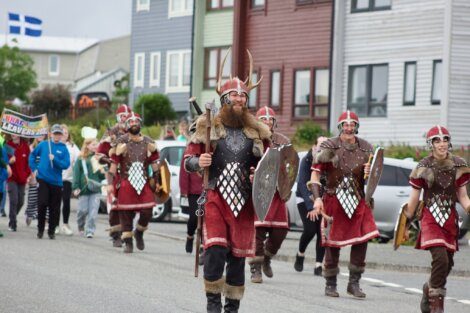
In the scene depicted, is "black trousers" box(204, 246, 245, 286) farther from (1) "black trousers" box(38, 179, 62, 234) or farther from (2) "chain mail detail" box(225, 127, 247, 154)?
(1) "black trousers" box(38, 179, 62, 234)

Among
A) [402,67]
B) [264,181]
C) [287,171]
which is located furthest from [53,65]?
[264,181]

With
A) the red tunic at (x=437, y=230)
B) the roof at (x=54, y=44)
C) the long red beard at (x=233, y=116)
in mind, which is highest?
the roof at (x=54, y=44)

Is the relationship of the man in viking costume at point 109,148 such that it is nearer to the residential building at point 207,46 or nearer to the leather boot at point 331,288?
the leather boot at point 331,288

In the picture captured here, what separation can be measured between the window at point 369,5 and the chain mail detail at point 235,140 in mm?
28544

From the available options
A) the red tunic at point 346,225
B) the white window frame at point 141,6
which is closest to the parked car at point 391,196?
the red tunic at point 346,225

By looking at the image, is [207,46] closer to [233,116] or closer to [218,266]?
[233,116]

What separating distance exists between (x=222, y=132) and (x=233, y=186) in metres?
0.48

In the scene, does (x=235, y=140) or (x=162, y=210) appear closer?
(x=235, y=140)

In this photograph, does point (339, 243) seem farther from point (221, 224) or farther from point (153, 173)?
point (153, 173)

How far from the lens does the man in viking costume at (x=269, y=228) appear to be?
53.9 ft

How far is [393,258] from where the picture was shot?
21.1 metres

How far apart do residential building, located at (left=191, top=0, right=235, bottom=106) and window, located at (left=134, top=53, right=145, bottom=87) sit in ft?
19.2

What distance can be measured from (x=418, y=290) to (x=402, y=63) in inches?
919

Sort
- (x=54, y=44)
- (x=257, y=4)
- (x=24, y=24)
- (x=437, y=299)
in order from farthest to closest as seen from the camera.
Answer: (x=54, y=44) < (x=24, y=24) < (x=257, y=4) < (x=437, y=299)
